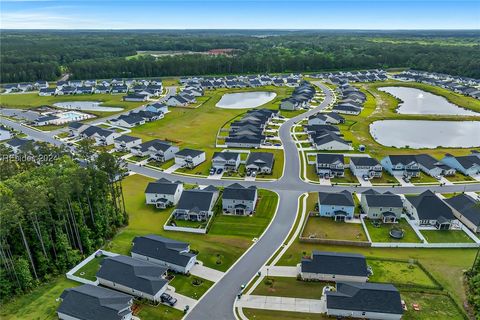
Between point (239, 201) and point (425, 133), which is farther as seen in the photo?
point (425, 133)

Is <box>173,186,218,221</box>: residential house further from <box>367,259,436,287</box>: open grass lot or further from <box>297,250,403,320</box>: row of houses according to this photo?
<box>367,259,436,287</box>: open grass lot

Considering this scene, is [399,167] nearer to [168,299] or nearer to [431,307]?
[431,307]

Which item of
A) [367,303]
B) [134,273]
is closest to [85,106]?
[134,273]

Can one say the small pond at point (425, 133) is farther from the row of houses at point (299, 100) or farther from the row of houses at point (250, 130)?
the row of houses at point (250, 130)

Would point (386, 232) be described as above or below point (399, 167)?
below

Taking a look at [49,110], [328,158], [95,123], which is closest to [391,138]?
[328,158]
